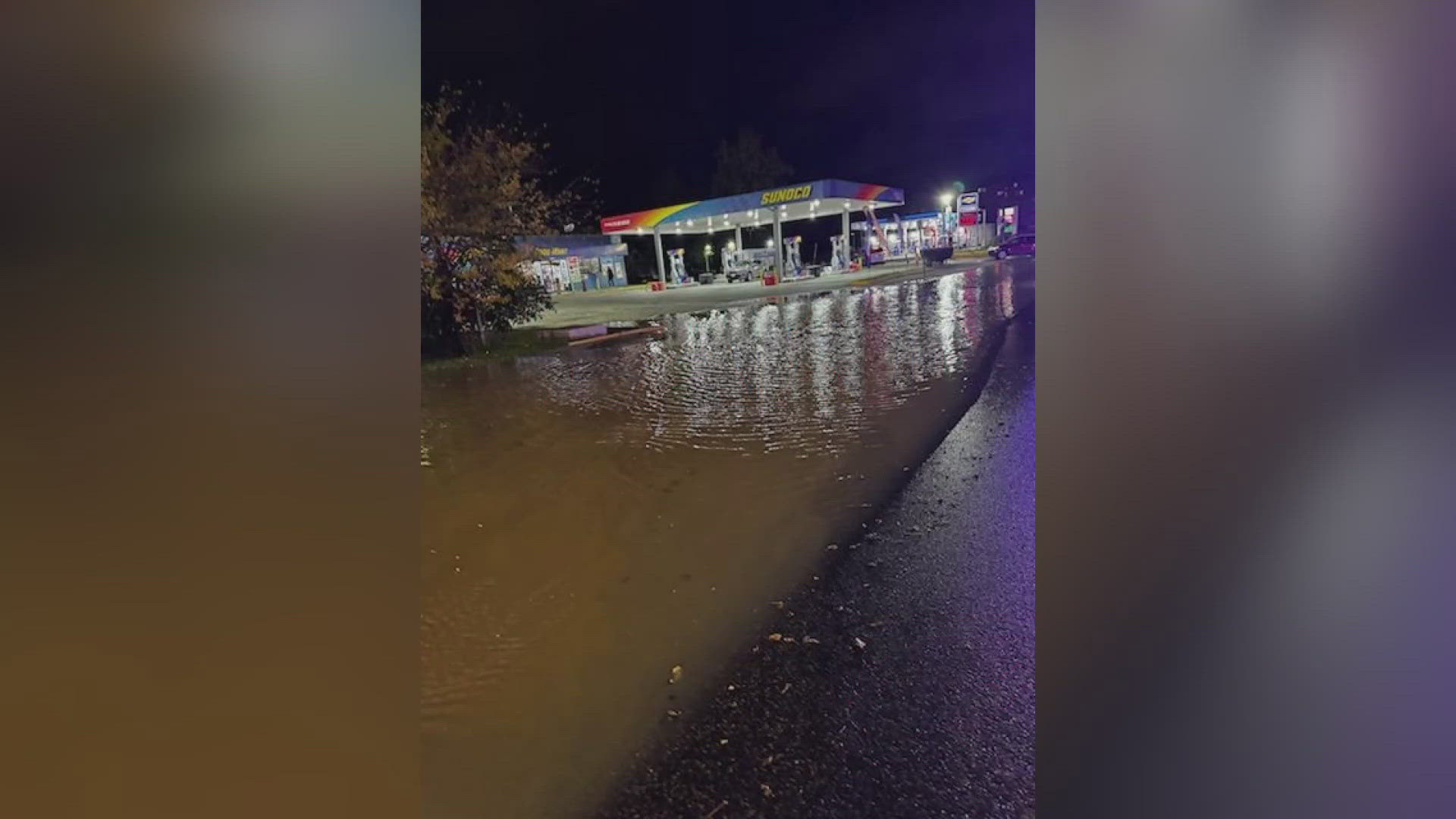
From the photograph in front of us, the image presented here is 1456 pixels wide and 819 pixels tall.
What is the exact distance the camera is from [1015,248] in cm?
180

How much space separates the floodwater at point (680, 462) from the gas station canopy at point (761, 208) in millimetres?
237

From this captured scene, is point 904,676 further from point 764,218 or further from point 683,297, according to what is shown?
point 764,218

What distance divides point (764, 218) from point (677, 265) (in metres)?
0.28

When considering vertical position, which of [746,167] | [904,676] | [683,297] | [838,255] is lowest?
[904,676]

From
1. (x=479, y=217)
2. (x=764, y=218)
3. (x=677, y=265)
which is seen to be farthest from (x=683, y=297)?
(x=479, y=217)

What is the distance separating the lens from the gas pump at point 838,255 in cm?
194

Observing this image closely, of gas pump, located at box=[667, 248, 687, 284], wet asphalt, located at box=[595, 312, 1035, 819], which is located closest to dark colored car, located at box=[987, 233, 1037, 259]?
wet asphalt, located at box=[595, 312, 1035, 819]

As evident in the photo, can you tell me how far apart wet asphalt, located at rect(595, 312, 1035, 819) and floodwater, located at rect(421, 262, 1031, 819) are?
0.33ft
